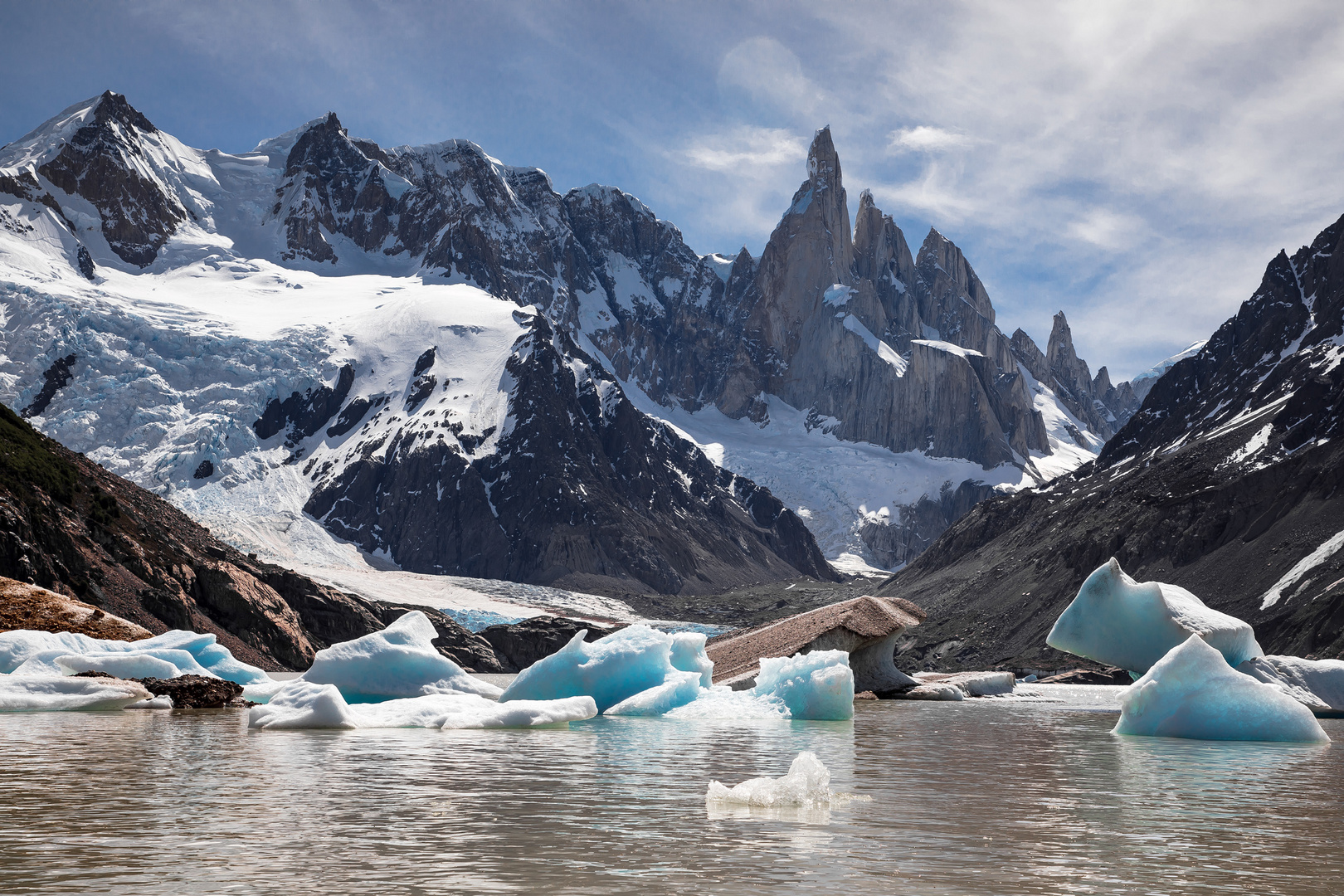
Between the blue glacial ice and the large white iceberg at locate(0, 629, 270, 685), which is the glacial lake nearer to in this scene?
the blue glacial ice

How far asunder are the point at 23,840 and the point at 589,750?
11840 millimetres

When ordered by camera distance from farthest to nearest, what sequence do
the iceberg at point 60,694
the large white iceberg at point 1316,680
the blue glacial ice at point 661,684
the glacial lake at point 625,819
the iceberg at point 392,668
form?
the large white iceberg at point 1316,680, the blue glacial ice at point 661,684, the iceberg at point 60,694, the iceberg at point 392,668, the glacial lake at point 625,819

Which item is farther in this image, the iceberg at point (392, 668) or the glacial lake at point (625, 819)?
the iceberg at point (392, 668)

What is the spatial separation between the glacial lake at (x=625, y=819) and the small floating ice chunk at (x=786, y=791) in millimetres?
294

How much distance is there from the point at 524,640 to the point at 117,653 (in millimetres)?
80642

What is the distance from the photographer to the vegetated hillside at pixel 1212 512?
314 feet

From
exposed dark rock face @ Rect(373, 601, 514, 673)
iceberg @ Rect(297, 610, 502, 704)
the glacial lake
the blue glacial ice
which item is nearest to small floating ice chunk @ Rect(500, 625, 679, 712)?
the blue glacial ice

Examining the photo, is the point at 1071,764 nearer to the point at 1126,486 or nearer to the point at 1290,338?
the point at 1126,486

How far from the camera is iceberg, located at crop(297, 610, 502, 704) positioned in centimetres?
2903

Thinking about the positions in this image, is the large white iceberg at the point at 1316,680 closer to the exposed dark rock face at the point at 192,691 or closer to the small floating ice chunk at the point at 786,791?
the small floating ice chunk at the point at 786,791

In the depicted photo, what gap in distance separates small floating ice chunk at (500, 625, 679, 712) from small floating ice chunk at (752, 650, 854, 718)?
3501mm

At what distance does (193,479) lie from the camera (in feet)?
652

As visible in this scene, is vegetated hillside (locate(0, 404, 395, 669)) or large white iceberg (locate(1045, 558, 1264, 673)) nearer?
large white iceberg (locate(1045, 558, 1264, 673))

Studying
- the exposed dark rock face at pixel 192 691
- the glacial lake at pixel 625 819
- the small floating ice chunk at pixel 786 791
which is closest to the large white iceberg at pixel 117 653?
the exposed dark rock face at pixel 192 691
